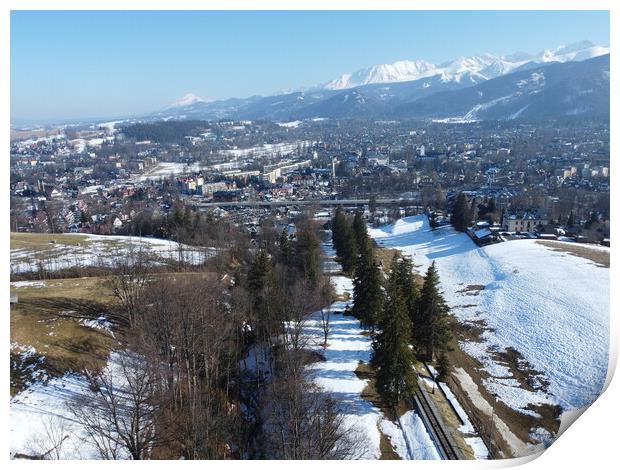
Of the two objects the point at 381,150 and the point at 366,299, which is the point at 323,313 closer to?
the point at 366,299

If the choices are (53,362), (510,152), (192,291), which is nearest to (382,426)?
(192,291)

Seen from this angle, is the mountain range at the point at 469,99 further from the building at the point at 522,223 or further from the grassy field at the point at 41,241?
the grassy field at the point at 41,241

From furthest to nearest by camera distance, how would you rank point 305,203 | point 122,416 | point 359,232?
point 305,203 → point 359,232 → point 122,416

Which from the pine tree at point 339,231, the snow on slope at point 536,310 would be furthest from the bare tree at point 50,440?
the pine tree at point 339,231

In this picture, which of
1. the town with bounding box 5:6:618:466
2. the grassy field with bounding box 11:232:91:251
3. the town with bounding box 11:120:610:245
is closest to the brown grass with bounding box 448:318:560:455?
the town with bounding box 5:6:618:466

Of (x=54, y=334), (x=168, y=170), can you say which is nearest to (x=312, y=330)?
(x=54, y=334)

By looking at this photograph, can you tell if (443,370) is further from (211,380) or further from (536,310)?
Answer: (536,310)
